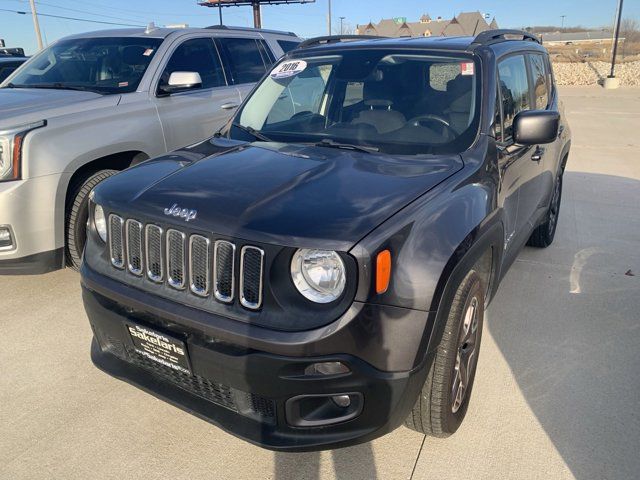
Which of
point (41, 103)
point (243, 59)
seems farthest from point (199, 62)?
point (41, 103)

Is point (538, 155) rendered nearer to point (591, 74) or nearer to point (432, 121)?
point (432, 121)

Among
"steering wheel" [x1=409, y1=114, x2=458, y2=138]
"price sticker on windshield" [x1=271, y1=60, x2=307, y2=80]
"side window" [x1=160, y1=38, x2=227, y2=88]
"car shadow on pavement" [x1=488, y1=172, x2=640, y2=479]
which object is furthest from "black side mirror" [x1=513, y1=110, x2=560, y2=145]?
"side window" [x1=160, y1=38, x2=227, y2=88]

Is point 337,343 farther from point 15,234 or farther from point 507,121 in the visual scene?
point 15,234

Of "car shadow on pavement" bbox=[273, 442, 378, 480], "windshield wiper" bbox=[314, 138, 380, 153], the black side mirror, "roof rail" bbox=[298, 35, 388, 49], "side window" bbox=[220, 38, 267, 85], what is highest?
"roof rail" bbox=[298, 35, 388, 49]

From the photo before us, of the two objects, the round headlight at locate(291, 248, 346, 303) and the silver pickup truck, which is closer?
the round headlight at locate(291, 248, 346, 303)

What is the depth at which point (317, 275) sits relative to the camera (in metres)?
2.01

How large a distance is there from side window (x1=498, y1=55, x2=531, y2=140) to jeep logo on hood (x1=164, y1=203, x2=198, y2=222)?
191 centimetres

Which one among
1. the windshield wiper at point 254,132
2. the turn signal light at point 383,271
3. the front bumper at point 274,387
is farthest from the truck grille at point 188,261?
the windshield wiper at point 254,132

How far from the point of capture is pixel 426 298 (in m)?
2.04

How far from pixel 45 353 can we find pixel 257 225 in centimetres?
210

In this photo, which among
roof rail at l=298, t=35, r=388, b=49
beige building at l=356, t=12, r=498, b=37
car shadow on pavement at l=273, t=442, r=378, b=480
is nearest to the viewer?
car shadow on pavement at l=273, t=442, r=378, b=480

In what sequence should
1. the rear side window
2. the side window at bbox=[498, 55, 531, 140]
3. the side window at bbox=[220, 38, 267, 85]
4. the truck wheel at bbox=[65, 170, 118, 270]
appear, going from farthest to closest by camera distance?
the rear side window
the side window at bbox=[220, 38, 267, 85]
the truck wheel at bbox=[65, 170, 118, 270]
the side window at bbox=[498, 55, 531, 140]

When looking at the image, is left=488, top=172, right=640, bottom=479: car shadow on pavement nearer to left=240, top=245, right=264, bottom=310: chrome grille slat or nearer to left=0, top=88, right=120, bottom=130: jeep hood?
left=240, top=245, right=264, bottom=310: chrome grille slat

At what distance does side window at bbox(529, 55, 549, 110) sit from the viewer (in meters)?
4.18
